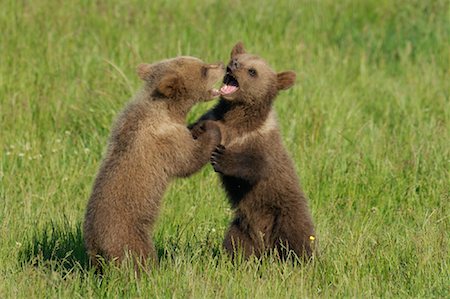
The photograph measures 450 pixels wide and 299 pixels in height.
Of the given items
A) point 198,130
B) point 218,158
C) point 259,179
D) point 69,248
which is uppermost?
point 198,130

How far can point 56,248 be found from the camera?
7320 millimetres

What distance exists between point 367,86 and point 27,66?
136 inches

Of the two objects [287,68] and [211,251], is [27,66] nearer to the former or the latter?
[287,68]

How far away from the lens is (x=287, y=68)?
10.9 metres

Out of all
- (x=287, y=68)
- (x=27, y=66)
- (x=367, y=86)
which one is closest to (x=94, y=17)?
(x=27, y=66)

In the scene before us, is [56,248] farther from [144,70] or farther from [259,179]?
[259,179]

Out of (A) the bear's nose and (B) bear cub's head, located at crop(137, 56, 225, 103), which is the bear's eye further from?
(A) the bear's nose

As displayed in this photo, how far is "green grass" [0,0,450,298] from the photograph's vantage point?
6.69m

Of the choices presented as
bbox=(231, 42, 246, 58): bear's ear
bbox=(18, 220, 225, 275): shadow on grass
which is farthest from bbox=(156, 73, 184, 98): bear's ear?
bbox=(18, 220, 225, 275): shadow on grass

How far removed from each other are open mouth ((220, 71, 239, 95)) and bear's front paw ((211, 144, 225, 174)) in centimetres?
51

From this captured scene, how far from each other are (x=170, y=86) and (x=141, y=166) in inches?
24.3

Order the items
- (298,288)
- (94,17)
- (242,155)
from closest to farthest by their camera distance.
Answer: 1. (298,288)
2. (242,155)
3. (94,17)

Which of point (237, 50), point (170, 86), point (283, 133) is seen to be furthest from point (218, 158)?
point (283, 133)

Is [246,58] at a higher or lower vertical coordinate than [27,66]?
higher
